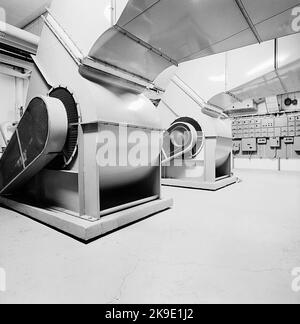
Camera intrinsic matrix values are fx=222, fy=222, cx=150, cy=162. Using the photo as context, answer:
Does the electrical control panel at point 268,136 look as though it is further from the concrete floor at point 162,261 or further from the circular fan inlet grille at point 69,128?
the circular fan inlet grille at point 69,128

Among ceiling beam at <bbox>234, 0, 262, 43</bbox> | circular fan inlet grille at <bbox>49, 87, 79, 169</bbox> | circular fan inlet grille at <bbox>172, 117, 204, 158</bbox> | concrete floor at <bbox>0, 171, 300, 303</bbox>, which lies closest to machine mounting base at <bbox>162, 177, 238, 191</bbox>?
circular fan inlet grille at <bbox>172, 117, 204, 158</bbox>

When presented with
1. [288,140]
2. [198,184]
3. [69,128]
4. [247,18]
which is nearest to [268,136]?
[288,140]

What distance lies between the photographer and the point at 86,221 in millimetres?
1702

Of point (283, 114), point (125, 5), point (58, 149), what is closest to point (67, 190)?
point (58, 149)

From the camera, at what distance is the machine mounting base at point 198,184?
361 cm

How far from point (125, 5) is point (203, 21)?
0.64 metres

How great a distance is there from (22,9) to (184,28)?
4.08 meters

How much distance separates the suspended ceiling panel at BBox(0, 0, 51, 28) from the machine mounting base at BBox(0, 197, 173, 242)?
3740 millimetres

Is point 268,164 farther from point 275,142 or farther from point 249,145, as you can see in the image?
point 249,145

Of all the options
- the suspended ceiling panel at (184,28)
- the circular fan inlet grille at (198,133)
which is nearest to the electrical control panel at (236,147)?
the circular fan inlet grille at (198,133)

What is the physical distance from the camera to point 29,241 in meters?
1.59

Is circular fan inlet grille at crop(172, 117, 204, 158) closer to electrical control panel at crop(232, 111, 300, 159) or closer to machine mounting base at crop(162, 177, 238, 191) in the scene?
machine mounting base at crop(162, 177, 238, 191)

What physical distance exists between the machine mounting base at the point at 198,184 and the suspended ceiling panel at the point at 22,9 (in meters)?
3.81
